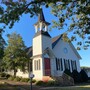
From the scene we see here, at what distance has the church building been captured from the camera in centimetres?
3167

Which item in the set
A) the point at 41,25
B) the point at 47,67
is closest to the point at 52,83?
the point at 47,67

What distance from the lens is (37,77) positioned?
1254 inches

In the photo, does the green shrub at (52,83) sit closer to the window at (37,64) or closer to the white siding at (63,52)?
the window at (37,64)

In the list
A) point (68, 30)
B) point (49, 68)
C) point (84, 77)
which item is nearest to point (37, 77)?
point (49, 68)

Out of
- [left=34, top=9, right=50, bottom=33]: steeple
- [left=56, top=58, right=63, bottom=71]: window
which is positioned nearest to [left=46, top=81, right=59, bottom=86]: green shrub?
[left=56, top=58, right=63, bottom=71]: window

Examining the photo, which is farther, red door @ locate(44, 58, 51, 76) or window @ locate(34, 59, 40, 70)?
window @ locate(34, 59, 40, 70)

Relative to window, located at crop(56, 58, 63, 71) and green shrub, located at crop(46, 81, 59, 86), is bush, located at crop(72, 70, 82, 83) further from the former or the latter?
green shrub, located at crop(46, 81, 59, 86)

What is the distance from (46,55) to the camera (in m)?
32.3

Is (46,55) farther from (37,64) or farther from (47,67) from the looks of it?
(37,64)

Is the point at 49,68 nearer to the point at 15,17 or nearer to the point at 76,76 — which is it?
the point at 76,76

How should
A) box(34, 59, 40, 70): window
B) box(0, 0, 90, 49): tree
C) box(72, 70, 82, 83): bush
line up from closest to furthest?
box(0, 0, 90, 49): tree, box(72, 70, 82, 83): bush, box(34, 59, 40, 70): window

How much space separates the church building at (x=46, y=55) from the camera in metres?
31.7

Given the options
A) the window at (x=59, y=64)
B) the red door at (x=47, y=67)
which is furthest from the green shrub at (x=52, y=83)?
the window at (x=59, y=64)

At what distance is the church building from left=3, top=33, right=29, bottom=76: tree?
1.88 m
